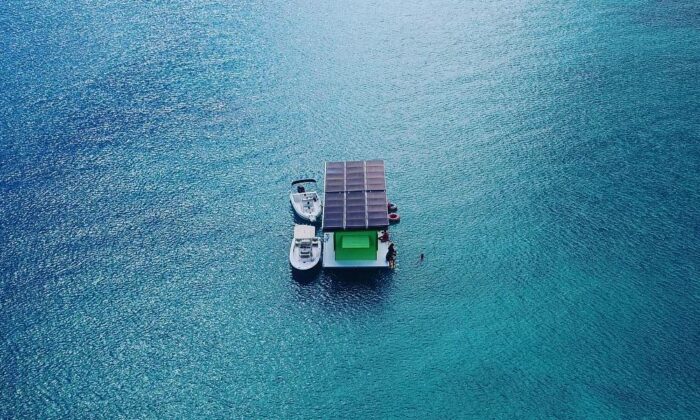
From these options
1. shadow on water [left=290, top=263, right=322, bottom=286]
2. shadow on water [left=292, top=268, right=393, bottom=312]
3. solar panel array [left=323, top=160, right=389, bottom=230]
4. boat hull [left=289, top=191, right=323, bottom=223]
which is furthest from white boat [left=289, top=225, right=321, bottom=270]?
solar panel array [left=323, top=160, right=389, bottom=230]

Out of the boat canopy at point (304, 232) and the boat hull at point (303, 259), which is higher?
the boat canopy at point (304, 232)

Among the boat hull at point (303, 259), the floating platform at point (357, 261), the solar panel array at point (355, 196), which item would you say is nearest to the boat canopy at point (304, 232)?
the boat hull at point (303, 259)

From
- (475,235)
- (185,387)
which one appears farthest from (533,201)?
(185,387)

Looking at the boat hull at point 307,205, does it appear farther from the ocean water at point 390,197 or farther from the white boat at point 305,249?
the white boat at point 305,249

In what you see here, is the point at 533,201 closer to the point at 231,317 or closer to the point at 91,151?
Result: the point at 231,317

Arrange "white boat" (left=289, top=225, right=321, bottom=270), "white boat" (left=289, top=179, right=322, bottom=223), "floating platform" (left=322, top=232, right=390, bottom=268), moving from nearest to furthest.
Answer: "white boat" (left=289, top=225, right=321, bottom=270) → "floating platform" (left=322, top=232, right=390, bottom=268) → "white boat" (left=289, top=179, right=322, bottom=223)

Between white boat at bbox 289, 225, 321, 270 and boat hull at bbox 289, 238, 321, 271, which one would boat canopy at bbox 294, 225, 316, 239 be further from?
boat hull at bbox 289, 238, 321, 271

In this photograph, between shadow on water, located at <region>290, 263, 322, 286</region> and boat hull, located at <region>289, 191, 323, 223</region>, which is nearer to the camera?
shadow on water, located at <region>290, 263, 322, 286</region>
